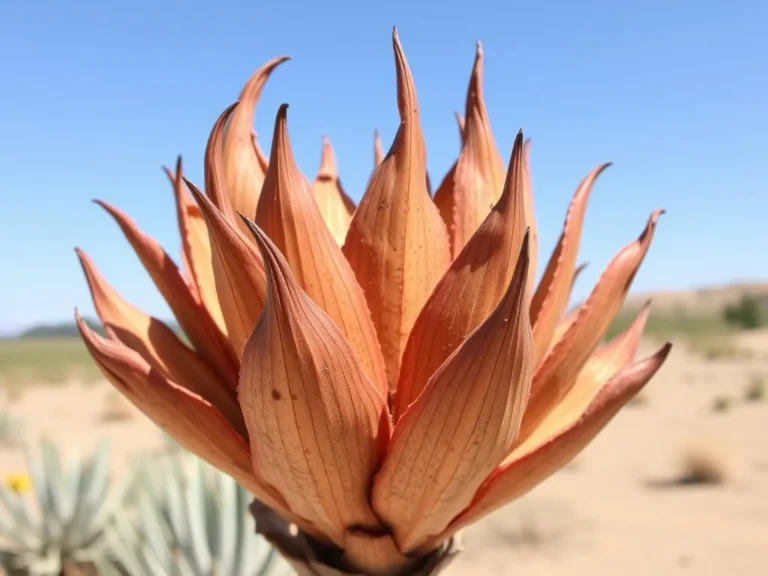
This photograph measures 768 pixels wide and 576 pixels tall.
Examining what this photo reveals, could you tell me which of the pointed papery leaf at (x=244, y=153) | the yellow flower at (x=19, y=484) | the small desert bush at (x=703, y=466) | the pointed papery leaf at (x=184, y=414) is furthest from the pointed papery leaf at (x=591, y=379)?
the small desert bush at (x=703, y=466)

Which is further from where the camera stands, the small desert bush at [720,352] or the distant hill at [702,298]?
the distant hill at [702,298]

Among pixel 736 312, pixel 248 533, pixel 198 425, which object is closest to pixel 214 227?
pixel 198 425

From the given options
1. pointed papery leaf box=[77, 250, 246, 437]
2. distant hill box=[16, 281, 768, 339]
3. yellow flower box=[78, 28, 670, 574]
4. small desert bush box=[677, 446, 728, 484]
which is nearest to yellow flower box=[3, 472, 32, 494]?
pointed papery leaf box=[77, 250, 246, 437]

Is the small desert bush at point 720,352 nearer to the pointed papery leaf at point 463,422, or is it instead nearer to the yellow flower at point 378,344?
the yellow flower at point 378,344

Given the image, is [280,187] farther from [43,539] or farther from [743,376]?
[743,376]

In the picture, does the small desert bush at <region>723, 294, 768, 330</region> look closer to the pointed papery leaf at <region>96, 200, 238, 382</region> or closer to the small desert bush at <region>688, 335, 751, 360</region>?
the small desert bush at <region>688, 335, 751, 360</region>

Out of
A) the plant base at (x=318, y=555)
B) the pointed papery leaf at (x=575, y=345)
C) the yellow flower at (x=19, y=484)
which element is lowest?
the yellow flower at (x=19, y=484)
